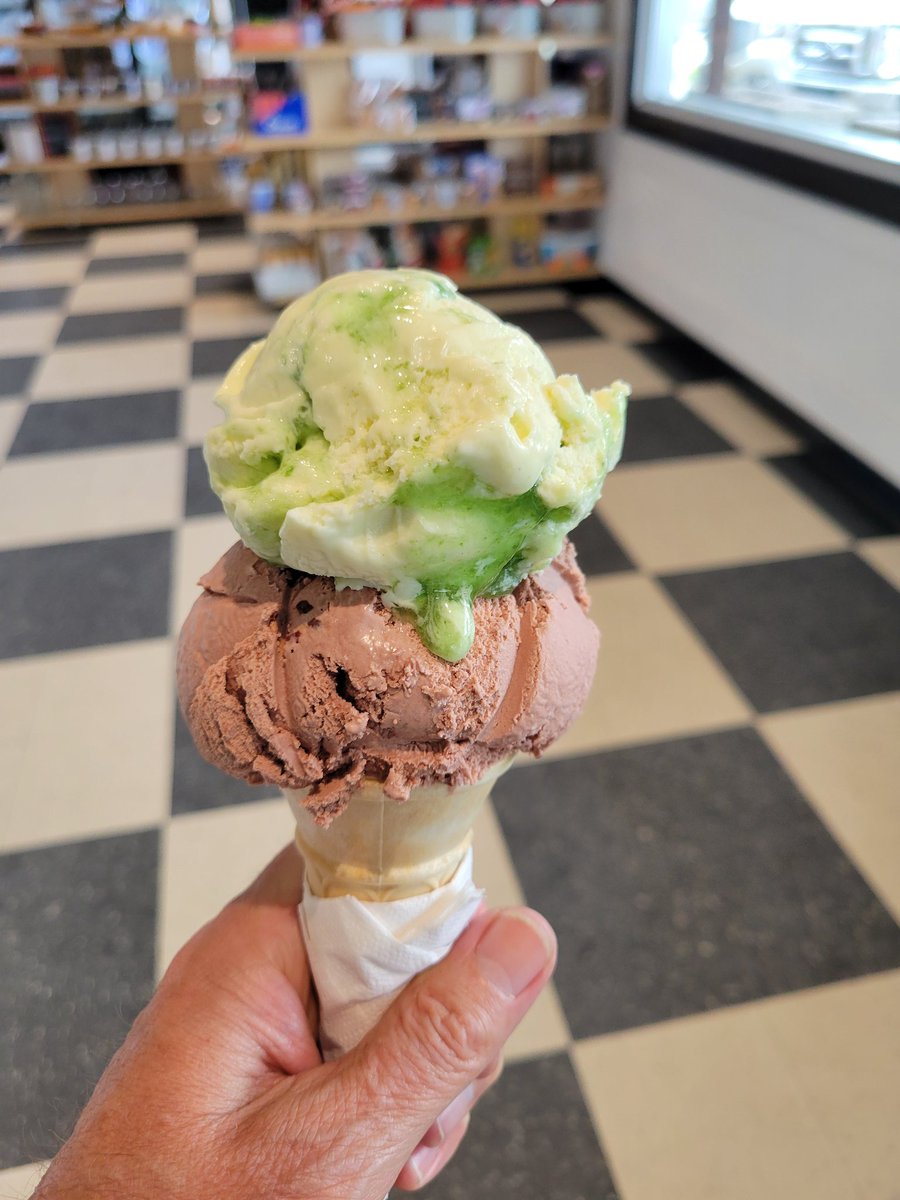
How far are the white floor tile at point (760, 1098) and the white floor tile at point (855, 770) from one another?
0.66ft

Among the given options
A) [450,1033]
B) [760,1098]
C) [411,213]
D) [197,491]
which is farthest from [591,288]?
[450,1033]

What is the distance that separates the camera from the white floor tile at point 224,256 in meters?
4.04

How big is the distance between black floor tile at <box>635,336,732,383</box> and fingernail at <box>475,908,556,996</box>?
7.62 feet

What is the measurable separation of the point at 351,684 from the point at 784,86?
2.72 m

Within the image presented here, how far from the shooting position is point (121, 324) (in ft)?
11.1

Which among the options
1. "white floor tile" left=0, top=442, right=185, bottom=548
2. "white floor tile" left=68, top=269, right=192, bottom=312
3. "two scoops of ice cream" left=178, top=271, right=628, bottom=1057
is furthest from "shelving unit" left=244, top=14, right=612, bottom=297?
"two scoops of ice cream" left=178, top=271, right=628, bottom=1057

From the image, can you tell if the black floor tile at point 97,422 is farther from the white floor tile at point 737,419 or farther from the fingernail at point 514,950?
the fingernail at point 514,950

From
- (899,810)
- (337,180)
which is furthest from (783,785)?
(337,180)

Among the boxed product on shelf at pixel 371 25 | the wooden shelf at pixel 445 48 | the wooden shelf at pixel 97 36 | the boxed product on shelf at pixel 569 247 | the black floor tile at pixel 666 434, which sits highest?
the wooden shelf at pixel 97 36

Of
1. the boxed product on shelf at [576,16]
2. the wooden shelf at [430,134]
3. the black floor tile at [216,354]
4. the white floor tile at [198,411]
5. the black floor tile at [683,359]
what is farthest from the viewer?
the boxed product on shelf at [576,16]

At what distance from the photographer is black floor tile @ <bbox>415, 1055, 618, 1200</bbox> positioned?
1013 millimetres

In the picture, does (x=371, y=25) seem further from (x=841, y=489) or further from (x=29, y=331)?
(x=841, y=489)

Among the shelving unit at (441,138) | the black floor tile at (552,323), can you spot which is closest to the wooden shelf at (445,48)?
the shelving unit at (441,138)

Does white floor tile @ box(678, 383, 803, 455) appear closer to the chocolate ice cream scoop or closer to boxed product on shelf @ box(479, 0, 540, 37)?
boxed product on shelf @ box(479, 0, 540, 37)
